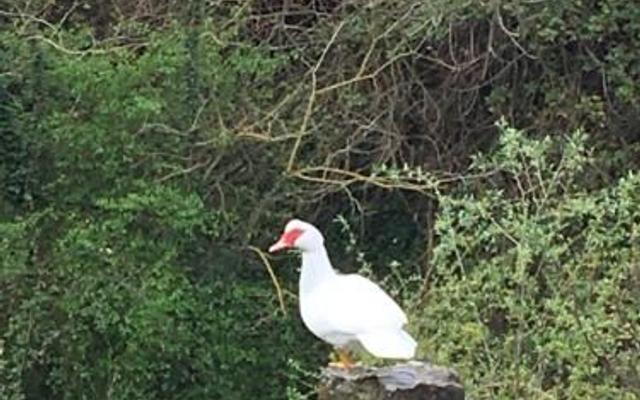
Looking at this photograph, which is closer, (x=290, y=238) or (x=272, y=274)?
(x=290, y=238)

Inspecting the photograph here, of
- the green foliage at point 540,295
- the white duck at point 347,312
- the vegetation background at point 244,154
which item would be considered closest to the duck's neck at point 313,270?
the white duck at point 347,312

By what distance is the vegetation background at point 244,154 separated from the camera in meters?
7.51

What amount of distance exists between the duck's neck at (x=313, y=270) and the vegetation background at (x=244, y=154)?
172 centimetres

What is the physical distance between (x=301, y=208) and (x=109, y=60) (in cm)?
119

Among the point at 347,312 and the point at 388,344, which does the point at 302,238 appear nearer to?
the point at 347,312

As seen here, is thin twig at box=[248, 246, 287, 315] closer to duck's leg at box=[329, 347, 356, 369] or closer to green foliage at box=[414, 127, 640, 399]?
green foliage at box=[414, 127, 640, 399]

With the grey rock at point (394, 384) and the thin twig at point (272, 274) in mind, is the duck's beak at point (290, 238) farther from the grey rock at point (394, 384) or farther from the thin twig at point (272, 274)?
the thin twig at point (272, 274)

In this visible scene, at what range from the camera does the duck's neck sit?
17.6 ft

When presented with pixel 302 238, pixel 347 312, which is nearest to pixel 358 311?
pixel 347 312

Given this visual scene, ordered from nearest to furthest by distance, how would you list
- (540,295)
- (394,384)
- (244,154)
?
1. (394,384)
2. (540,295)
3. (244,154)

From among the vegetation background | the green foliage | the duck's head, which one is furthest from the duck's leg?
the vegetation background

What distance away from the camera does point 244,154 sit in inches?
309

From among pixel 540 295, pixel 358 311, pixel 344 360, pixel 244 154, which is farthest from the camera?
pixel 244 154

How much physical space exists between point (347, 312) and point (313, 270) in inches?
10.9
